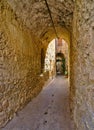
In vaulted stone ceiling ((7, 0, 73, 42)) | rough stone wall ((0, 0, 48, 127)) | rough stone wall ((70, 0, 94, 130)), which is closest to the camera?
rough stone wall ((70, 0, 94, 130))

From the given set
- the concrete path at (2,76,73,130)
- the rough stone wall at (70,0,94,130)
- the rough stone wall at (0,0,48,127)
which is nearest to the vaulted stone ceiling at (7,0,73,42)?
the rough stone wall at (0,0,48,127)

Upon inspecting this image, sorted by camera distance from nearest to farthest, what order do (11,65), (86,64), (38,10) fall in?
(86,64)
(11,65)
(38,10)

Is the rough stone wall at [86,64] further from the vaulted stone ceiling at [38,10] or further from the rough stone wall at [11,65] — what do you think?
the rough stone wall at [11,65]

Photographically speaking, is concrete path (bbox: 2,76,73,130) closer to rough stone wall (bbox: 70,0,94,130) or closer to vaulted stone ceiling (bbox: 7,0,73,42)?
rough stone wall (bbox: 70,0,94,130)

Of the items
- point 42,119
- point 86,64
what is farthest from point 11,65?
point 86,64

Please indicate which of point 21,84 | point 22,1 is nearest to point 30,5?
point 22,1

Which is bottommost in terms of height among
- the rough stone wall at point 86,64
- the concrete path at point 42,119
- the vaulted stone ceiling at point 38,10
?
the concrete path at point 42,119

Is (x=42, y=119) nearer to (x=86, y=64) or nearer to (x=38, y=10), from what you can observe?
(x=86, y=64)

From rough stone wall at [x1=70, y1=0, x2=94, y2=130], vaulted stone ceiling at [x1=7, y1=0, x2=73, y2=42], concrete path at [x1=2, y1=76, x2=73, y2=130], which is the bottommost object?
concrete path at [x1=2, y1=76, x2=73, y2=130]

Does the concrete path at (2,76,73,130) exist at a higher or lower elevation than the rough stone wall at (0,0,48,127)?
lower

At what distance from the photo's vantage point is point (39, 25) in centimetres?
452

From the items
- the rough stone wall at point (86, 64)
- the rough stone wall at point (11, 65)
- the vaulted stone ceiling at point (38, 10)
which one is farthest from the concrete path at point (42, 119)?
the vaulted stone ceiling at point (38, 10)

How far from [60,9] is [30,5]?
0.60 m

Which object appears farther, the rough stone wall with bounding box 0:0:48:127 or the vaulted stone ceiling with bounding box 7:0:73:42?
the vaulted stone ceiling with bounding box 7:0:73:42
